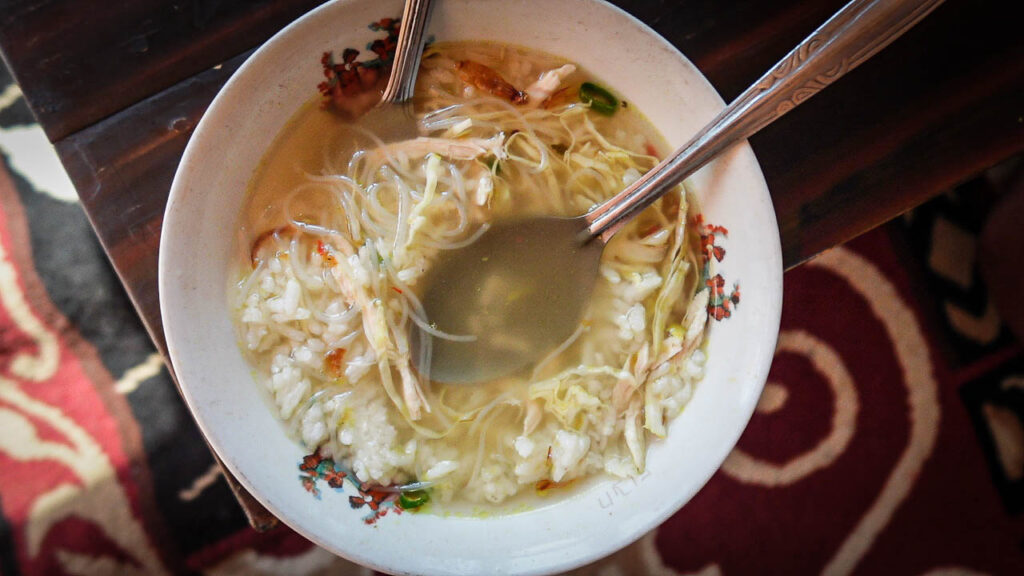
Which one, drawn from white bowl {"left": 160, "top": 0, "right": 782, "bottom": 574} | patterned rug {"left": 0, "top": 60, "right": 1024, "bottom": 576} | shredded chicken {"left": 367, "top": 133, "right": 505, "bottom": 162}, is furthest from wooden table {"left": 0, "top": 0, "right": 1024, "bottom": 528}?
patterned rug {"left": 0, "top": 60, "right": 1024, "bottom": 576}

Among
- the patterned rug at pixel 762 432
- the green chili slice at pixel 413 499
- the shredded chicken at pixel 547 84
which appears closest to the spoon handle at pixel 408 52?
the shredded chicken at pixel 547 84

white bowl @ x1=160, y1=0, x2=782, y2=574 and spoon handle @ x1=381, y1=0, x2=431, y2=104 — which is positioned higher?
spoon handle @ x1=381, y1=0, x2=431, y2=104

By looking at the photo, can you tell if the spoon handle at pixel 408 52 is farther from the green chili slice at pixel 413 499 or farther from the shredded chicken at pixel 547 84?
the green chili slice at pixel 413 499

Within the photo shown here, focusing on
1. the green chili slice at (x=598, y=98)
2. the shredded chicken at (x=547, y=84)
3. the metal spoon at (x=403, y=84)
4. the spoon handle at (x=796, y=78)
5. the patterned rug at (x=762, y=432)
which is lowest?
the patterned rug at (x=762, y=432)

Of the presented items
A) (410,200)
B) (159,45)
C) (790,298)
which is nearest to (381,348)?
(410,200)

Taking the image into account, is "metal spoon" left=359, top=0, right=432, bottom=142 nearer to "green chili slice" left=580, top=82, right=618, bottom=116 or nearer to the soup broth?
the soup broth

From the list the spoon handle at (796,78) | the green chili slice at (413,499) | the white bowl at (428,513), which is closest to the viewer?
the spoon handle at (796,78)
